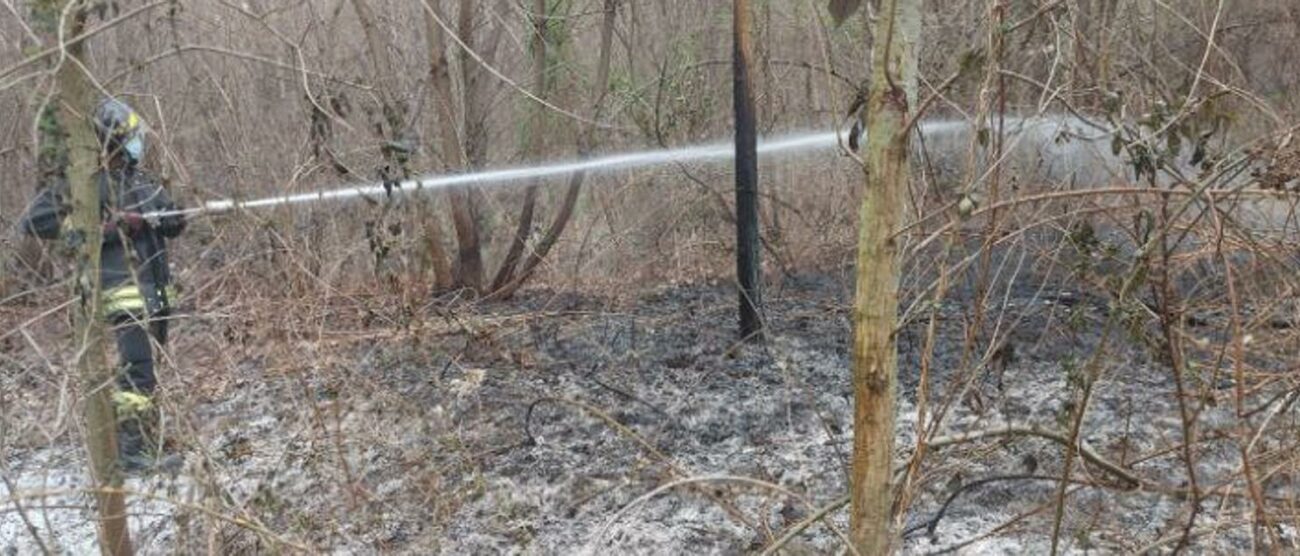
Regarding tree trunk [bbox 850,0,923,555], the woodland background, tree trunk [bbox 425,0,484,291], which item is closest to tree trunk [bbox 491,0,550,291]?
the woodland background

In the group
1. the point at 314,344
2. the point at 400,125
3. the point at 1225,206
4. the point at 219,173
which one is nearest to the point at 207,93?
the point at 219,173

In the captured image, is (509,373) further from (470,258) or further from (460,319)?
(470,258)

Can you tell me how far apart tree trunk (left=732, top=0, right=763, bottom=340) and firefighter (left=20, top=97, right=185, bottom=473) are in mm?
2219

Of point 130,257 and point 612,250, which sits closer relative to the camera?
point 130,257

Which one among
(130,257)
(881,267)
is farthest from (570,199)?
(881,267)

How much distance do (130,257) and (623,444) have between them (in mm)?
2115

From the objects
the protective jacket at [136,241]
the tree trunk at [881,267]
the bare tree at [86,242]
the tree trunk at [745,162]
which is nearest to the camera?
the tree trunk at [881,267]

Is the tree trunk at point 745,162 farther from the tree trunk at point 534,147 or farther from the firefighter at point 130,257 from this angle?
the firefighter at point 130,257

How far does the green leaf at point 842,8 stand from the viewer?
92.4 inches

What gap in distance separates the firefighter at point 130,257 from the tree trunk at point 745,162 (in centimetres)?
222

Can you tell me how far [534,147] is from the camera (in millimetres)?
7277

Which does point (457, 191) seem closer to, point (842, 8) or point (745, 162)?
point (745, 162)

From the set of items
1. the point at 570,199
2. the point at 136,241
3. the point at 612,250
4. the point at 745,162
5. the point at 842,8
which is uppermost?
the point at 842,8

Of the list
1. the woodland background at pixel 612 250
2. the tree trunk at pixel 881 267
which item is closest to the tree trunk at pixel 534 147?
the woodland background at pixel 612 250
